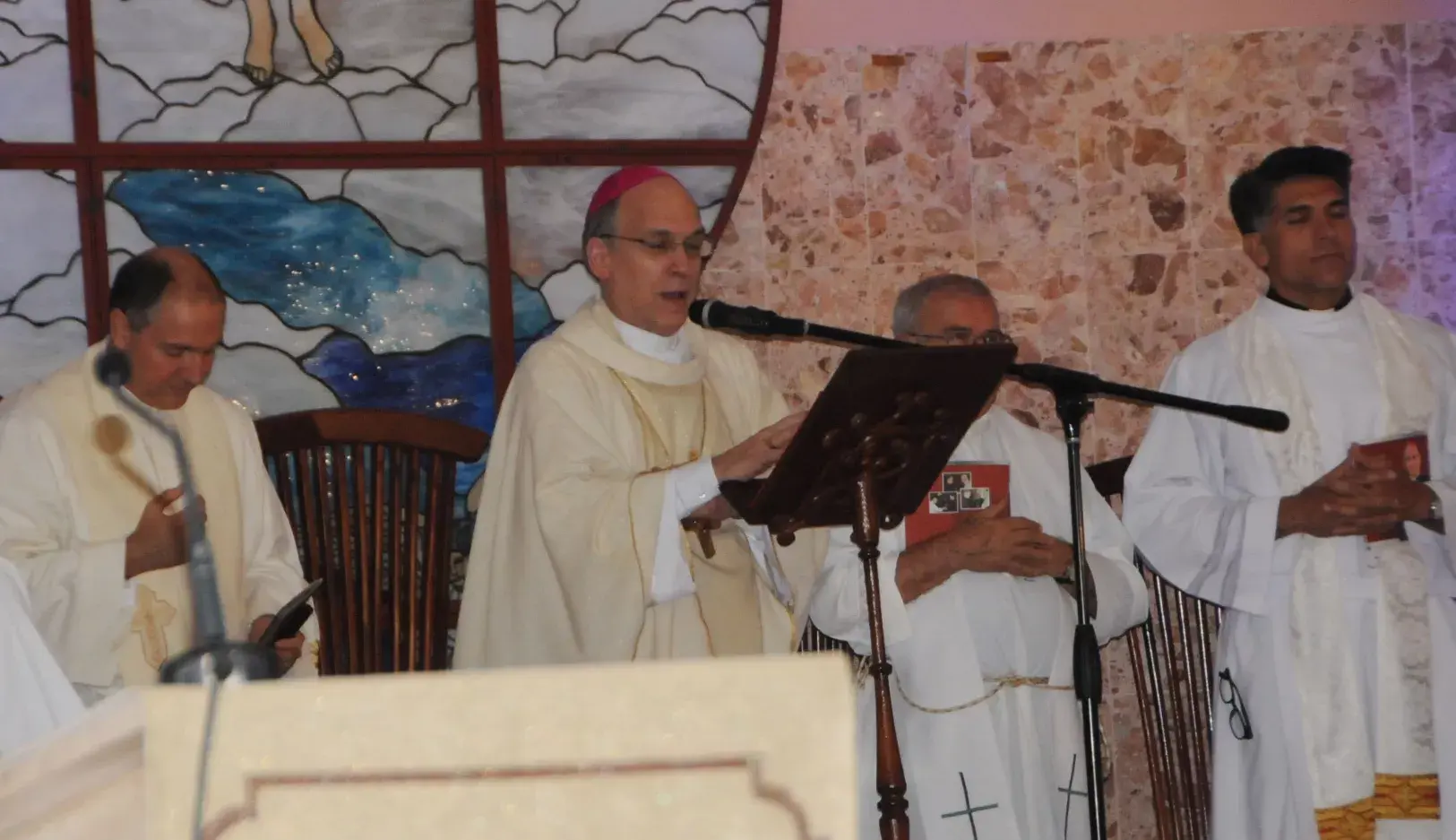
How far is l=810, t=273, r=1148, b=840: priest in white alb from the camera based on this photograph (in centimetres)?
455

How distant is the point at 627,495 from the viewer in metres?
4.28

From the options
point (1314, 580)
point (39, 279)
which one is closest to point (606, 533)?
point (1314, 580)

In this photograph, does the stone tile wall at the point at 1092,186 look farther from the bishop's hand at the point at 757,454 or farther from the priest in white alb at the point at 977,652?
the bishop's hand at the point at 757,454

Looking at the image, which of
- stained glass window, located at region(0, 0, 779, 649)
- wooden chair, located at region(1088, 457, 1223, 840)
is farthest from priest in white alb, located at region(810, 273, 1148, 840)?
stained glass window, located at region(0, 0, 779, 649)

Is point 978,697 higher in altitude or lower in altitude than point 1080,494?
lower

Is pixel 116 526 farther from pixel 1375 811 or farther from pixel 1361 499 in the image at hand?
pixel 1375 811

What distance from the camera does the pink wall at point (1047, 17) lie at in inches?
230

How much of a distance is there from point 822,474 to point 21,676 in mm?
1579

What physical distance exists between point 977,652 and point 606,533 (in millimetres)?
1126

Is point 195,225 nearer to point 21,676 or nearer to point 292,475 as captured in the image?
point 292,475

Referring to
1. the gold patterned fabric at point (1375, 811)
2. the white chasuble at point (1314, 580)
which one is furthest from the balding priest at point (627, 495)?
the gold patterned fabric at point (1375, 811)

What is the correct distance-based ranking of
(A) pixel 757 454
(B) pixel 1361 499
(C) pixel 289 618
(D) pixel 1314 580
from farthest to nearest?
(D) pixel 1314 580 < (B) pixel 1361 499 < (A) pixel 757 454 < (C) pixel 289 618

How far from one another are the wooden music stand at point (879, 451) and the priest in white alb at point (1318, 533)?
1610 millimetres

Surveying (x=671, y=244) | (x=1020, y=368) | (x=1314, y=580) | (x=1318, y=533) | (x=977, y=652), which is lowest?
(x=977, y=652)
